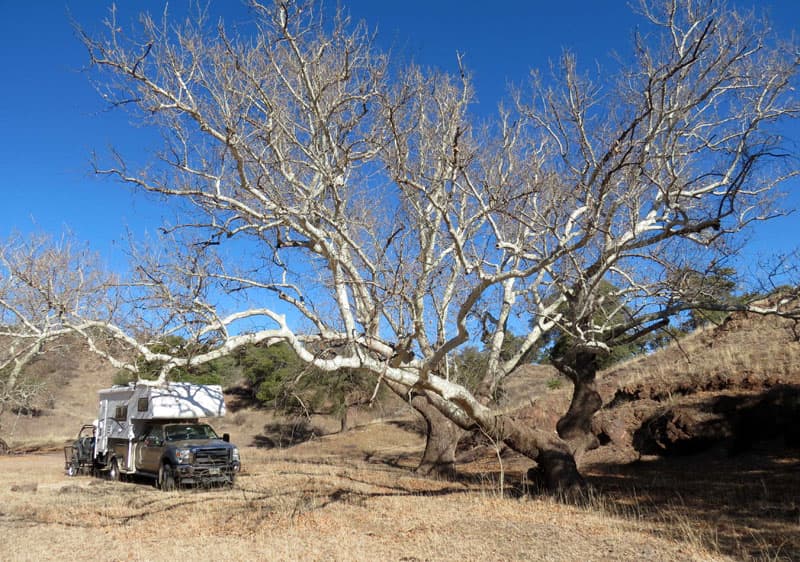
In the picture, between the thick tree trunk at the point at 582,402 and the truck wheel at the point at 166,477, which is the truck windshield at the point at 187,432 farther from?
the thick tree trunk at the point at 582,402

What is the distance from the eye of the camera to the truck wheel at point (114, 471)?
1948 cm

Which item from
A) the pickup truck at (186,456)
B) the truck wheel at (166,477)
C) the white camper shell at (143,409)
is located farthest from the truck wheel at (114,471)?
the truck wheel at (166,477)

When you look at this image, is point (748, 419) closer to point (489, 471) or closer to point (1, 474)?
point (489, 471)

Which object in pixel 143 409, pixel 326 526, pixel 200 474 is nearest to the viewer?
pixel 326 526

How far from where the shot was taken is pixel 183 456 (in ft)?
53.3

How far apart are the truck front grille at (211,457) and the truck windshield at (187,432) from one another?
166 cm

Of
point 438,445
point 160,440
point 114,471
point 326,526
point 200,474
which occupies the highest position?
point 160,440

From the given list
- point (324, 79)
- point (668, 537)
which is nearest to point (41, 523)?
point (324, 79)

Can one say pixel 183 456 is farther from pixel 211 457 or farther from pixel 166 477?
pixel 166 477

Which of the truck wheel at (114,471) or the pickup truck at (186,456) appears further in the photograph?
the truck wheel at (114,471)

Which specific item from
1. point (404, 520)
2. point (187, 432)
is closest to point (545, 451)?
point (404, 520)

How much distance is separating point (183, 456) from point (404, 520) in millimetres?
8451

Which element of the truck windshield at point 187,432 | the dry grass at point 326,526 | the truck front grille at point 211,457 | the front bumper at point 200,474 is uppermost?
the truck windshield at point 187,432

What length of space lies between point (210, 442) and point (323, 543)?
9.44 m
